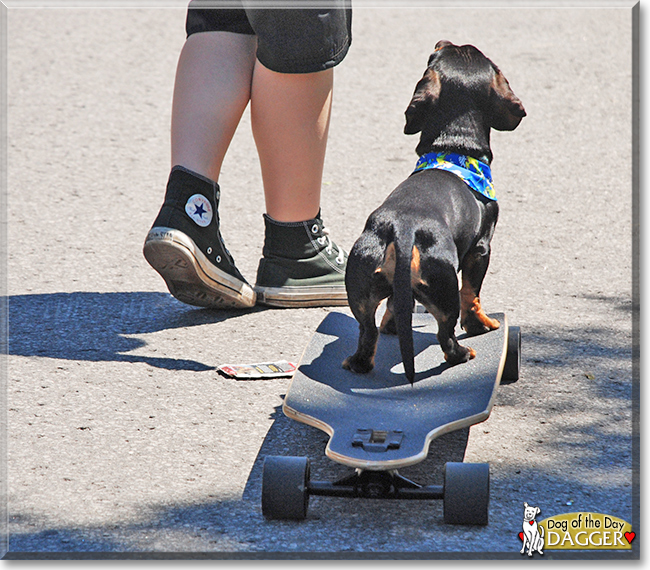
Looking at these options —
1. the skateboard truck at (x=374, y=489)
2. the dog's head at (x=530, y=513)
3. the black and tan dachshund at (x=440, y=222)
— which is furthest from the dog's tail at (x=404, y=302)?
the dog's head at (x=530, y=513)

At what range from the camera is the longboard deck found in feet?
7.52

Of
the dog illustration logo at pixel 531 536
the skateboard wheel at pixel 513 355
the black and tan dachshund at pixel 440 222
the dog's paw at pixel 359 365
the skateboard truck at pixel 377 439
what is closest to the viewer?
the dog illustration logo at pixel 531 536

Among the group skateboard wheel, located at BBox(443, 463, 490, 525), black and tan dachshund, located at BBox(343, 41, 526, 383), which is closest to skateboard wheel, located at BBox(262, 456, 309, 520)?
skateboard wheel, located at BBox(443, 463, 490, 525)

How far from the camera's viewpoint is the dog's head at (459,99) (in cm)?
307

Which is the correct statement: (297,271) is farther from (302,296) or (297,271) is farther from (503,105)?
(503,105)

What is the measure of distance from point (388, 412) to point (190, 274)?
1.15 meters

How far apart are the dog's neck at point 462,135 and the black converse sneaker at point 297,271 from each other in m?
0.79

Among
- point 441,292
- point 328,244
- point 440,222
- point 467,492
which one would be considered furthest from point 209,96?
point 467,492

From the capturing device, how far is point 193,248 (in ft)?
11.0

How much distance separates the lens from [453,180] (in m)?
2.94

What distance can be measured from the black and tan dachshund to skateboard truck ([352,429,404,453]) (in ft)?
0.75

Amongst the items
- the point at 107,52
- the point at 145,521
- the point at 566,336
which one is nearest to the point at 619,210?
the point at 566,336

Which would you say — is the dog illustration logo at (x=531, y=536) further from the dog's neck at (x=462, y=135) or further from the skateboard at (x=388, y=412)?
the dog's neck at (x=462, y=135)

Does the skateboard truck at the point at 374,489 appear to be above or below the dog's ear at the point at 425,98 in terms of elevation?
below
